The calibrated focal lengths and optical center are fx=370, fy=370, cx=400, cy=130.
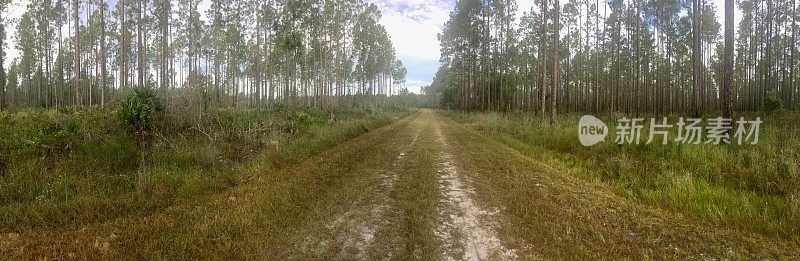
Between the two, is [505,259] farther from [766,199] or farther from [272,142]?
[272,142]

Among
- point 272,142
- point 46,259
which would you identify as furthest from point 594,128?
point 46,259

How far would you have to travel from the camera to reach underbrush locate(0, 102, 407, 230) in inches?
183

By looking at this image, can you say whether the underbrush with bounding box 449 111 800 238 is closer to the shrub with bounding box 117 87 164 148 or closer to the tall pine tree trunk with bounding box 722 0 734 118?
the tall pine tree trunk with bounding box 722 0 734 118

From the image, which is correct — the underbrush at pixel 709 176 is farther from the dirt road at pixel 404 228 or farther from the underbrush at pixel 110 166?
the underbrush at pixel 110 166

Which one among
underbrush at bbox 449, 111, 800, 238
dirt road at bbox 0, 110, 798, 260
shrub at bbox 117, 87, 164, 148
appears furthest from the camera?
shrub at bbox 117, 87, 164, 148

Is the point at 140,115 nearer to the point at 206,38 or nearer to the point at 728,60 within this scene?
the point at 728,60

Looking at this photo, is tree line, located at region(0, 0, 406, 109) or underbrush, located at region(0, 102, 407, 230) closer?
underbrush, located at region(0, 102, 407, 230)

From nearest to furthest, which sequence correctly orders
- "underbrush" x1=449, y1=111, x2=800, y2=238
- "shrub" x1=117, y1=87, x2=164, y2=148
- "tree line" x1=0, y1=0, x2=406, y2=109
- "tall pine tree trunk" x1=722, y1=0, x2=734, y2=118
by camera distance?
"underbrush" x1=449, y1=111, x2=800, y2=238 → "shrub" x1=117, y1=87, x2=164, y2=148 → "tall pine tree trunk" x1=722, y1=0, x2=734, y2=118 → "tree line" x1=0, y1=0, x2=406, y2=109

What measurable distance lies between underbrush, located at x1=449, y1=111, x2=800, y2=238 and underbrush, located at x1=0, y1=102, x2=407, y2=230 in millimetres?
6632

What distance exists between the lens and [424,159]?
8531mm

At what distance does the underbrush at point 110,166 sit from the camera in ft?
15.3

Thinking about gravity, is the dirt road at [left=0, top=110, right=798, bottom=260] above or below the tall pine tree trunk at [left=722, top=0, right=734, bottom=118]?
below

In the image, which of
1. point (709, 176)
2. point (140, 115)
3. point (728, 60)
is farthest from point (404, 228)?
point (728, 60)

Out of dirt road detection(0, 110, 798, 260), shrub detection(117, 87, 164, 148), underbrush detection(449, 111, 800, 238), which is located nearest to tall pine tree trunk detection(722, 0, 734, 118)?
underbrush detection(449, 111, 800, 238)
